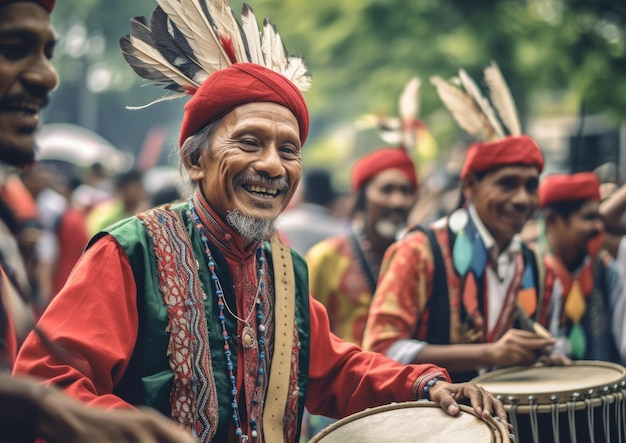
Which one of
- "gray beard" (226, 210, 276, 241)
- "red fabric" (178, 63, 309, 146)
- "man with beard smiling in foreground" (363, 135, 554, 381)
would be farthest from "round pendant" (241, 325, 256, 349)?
"man with beard smiling in foreground" (363, 135, 554, 381)

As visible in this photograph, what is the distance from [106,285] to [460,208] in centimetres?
271

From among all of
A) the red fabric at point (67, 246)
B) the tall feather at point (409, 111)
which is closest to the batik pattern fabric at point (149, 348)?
the tall feather at point (409, 111)

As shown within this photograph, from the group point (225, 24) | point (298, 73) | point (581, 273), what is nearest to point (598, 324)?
point (581, 273)

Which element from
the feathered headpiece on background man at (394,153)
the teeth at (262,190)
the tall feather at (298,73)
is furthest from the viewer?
the feathered headpiece on background man at (394,153)

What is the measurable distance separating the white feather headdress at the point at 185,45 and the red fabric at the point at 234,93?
0.45 ft

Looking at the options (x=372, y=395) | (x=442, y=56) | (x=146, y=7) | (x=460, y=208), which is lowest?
(x=372, y=395)

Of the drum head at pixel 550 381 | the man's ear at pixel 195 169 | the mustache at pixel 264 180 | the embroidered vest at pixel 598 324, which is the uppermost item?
the man's ear at pixel 195 169

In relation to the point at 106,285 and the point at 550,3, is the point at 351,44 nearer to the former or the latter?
the point at 550,3

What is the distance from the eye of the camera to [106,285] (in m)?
2.80

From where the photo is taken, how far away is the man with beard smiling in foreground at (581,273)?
570cm

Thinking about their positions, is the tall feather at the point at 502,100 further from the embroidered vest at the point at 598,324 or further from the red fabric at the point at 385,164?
the red fabric at the point at 385,164

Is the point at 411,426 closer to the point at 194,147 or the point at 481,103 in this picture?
the point at 194,147

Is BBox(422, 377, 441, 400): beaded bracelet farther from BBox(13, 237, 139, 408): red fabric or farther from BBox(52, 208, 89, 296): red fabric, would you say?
BBox(52, 208, 89, 296): red fabric

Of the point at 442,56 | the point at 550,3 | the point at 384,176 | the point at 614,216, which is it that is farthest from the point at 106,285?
the point at 442,56
